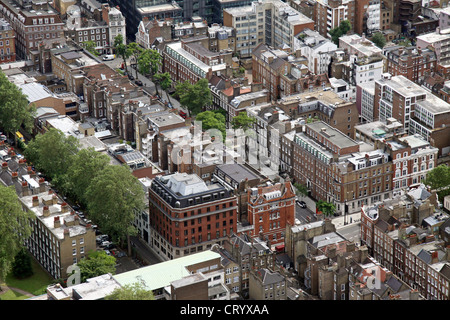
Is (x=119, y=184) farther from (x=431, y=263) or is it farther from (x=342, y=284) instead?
(x=431, y=263)

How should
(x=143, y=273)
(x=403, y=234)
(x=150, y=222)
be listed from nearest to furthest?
(x=143, y=273) → (x=403, y=234) → (x=150, y=222)

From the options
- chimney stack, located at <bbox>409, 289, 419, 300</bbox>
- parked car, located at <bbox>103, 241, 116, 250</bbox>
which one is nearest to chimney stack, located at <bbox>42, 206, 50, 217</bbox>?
parked car, located at <bbox>103, 241, 116, 250</bbox>

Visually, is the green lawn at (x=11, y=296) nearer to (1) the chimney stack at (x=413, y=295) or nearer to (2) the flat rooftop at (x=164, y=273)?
(2) the flat rooftop at (x=164, y=273)

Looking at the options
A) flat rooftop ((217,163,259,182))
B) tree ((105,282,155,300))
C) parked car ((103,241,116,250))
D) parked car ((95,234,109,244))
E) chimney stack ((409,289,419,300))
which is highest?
flat rooftop ((217,163,259,182))

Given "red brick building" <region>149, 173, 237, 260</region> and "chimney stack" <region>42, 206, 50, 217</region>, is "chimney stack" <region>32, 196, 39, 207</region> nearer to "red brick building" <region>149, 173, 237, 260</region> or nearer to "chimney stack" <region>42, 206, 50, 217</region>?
"chimney stack" <region>42, 206, 50, 217</region>

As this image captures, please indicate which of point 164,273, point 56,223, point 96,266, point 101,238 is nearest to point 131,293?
point 164,273

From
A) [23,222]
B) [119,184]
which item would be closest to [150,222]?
[119,184]

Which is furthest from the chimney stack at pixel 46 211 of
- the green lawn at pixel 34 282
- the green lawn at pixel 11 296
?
the green lawn at pixel 11 296
